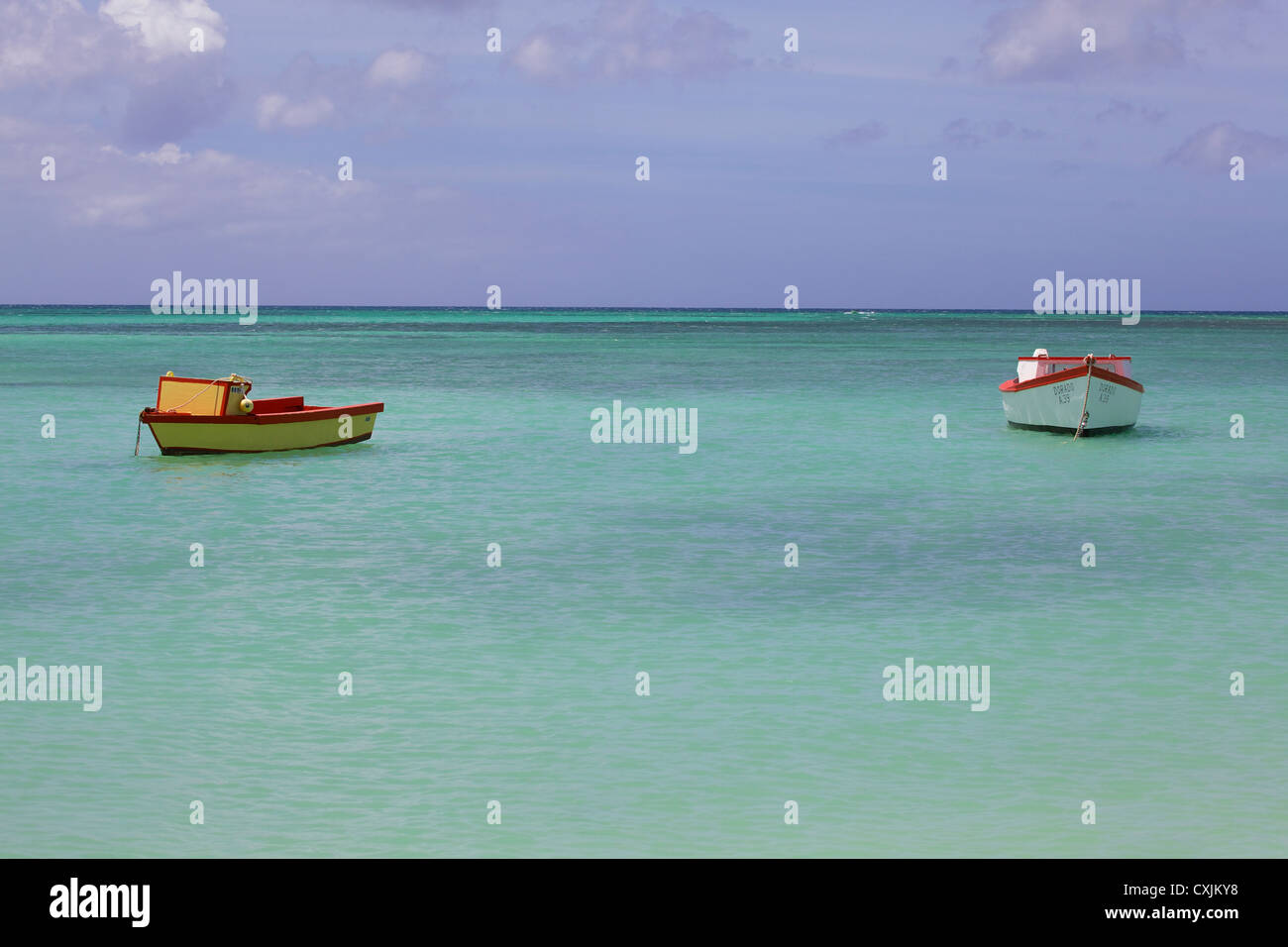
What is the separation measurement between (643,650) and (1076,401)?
21.7m

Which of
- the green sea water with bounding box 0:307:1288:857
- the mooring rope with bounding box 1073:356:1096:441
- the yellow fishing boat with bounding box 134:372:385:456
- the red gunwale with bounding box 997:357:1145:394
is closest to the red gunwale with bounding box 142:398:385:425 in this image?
the yellow fishing boat with bounding box 134:372:385:456

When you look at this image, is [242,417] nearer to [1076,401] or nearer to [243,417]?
[243,417]

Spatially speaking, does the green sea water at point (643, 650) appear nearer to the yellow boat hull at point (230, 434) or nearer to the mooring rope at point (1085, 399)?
the yellow boat hull at point (230, 434)

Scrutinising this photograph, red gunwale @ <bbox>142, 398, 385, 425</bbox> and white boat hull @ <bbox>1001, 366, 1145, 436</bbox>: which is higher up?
white boat hull @ <bbox>1001, 366, 1145, 436</bbox>

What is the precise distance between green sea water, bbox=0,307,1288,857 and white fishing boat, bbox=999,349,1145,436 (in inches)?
82.1

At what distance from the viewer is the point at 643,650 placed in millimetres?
13156

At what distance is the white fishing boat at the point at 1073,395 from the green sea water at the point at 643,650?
6.84 ft

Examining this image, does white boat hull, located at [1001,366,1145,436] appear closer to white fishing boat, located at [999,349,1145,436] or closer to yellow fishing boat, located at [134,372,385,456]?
white fishing boat, located at [999,349,1145,436]

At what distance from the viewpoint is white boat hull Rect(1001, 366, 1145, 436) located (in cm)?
3222

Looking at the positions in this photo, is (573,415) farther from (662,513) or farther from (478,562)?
(478,562)

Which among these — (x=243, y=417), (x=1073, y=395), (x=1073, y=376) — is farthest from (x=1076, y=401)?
(x=243, y=417)

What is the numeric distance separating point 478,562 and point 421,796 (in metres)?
8.52

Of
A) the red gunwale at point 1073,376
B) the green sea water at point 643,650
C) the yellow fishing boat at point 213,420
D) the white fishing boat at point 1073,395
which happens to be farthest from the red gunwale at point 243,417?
the red gunwale at point 1073,376

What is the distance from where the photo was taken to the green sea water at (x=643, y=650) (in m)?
9.02
